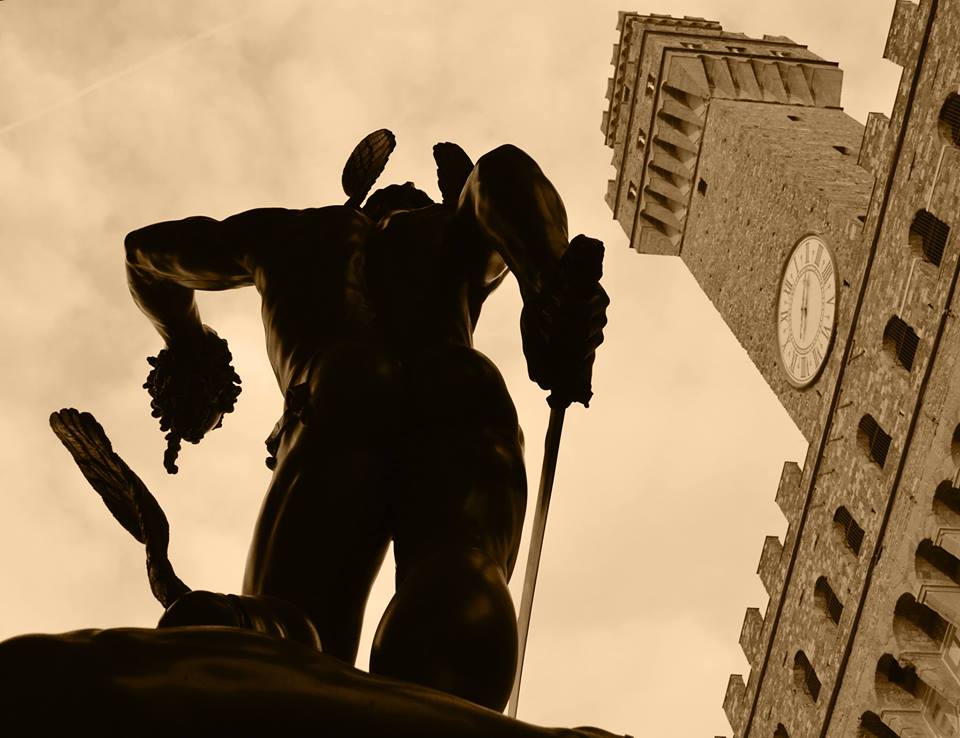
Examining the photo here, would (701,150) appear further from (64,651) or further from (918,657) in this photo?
(64,651)

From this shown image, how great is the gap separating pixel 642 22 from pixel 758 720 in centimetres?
2262

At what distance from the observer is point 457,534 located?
230cm

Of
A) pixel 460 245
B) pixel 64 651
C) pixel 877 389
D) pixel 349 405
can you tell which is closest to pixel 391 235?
pixel 460 245

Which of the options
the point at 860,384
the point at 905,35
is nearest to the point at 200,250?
the point at 860,384

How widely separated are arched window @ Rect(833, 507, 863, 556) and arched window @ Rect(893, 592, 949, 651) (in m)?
1.93

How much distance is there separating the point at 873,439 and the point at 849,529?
5.02 ft

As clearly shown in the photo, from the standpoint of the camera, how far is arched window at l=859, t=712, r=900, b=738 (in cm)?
1656

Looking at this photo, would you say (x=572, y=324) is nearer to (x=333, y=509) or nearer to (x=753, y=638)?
(x=333, y=509)

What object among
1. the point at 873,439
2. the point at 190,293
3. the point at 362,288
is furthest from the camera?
the point at 873,439

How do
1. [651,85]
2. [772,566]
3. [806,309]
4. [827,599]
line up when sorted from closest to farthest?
1. [827,599]
2. [772,566]
3. [806,309]
4. [651,85]

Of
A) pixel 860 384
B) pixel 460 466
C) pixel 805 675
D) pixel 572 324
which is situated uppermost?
pixel 860 384

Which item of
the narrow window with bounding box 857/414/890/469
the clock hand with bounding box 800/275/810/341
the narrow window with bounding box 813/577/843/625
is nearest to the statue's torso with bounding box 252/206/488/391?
the narrow window with bounding box 857/414/890/469

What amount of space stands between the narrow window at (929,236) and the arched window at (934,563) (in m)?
4.24

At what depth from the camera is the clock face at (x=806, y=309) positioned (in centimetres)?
2292
